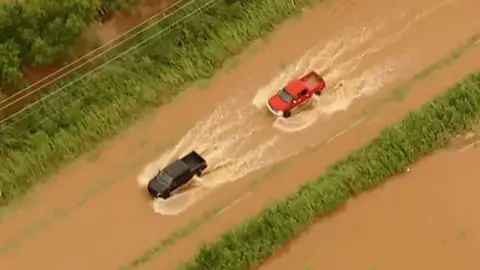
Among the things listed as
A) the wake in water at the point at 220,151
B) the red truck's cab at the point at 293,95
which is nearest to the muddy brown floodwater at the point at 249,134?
the wake in water at the point at 220,151

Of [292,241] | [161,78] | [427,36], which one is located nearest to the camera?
[292,241]

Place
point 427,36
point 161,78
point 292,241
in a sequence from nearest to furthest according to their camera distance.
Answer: point 292,241
point 161,78
point 427,36

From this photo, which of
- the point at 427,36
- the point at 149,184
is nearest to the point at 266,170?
the point at 149,184

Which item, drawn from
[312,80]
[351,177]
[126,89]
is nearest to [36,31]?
[126,89]

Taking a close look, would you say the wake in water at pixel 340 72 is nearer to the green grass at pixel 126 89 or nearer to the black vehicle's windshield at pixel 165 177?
the green grass at pixel 126 89

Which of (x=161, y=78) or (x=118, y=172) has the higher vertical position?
(x=161, y=78)

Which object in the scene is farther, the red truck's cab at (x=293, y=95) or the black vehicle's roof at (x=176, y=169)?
the red truck's cab at (x=293, y=95)

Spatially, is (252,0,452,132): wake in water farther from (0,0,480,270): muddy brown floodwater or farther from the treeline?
the treeline

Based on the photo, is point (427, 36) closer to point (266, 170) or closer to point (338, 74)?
point (338, 74)
